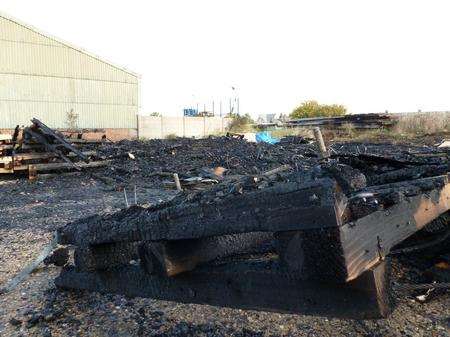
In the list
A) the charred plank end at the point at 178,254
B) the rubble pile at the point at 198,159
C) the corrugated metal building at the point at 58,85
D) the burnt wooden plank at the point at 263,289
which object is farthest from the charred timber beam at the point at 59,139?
the corrugated metal building at the point at 58,85

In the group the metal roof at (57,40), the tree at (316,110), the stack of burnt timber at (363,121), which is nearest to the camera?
the metal roof at (57,40)

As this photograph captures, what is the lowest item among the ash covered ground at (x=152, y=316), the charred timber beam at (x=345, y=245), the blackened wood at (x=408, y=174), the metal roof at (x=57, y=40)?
the ash covered ground at (x=152, y=316)

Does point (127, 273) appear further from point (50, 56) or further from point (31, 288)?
point (50, 56)

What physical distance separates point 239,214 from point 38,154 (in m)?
11.5

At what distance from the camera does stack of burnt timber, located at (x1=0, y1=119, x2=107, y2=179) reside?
11.3 metres

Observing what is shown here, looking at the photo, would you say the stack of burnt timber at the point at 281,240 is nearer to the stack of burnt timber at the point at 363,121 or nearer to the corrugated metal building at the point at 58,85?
the stack of burnt timber at the point at 363,121

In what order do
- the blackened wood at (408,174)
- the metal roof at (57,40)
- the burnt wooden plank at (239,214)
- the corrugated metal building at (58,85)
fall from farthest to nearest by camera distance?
the corrugated metal building at (58,85)
the metal roof at (57,40)
the blackened wood at (408,174)
the burnt wooden plank at (239,214)

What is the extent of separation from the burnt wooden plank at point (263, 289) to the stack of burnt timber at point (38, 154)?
10.1m

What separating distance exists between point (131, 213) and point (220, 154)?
12940mm

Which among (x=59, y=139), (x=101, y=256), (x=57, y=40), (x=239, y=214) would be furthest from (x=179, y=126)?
(x=239, y=214)

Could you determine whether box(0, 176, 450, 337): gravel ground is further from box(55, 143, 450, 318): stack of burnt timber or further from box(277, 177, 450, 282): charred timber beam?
box(277, 177, 450, 282): charred timber beam

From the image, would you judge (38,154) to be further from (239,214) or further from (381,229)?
(381,229)

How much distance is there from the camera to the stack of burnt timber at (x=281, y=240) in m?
1.47

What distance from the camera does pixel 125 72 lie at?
2762 centimetres
